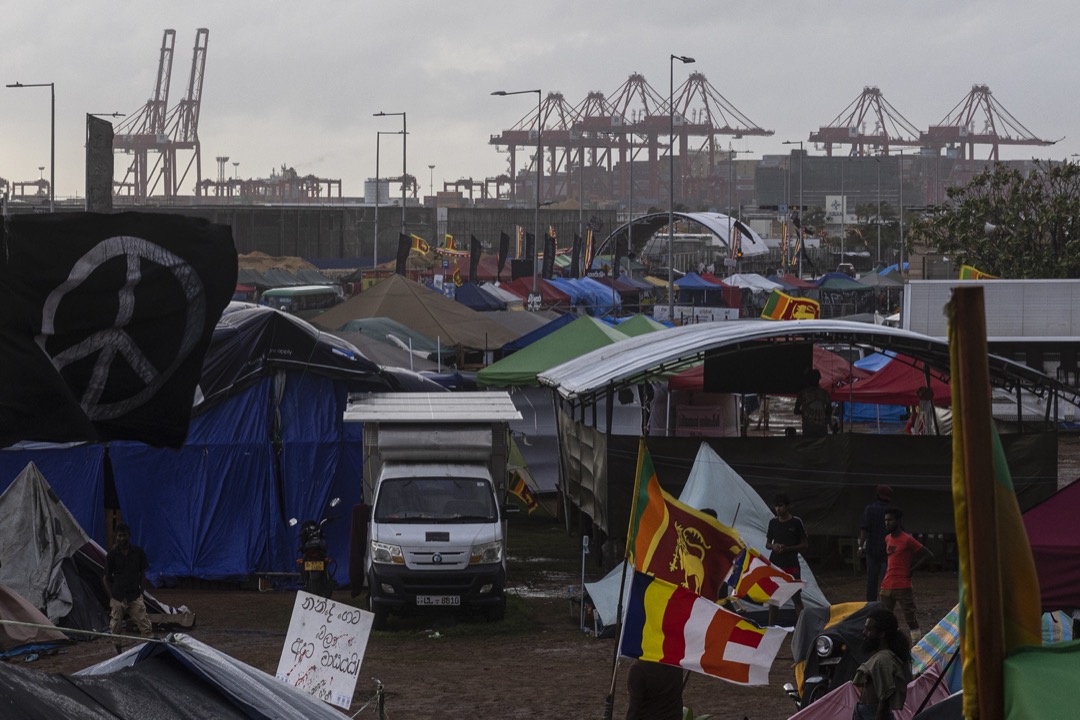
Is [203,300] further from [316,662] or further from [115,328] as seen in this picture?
[316,662]

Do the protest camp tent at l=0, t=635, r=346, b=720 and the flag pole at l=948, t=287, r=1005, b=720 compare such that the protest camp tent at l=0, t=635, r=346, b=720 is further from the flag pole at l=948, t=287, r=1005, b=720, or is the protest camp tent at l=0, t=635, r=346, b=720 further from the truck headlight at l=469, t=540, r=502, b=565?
the truck headlight at l=469, t=540, r=502, b=565

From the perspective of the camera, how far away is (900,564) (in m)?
12.9

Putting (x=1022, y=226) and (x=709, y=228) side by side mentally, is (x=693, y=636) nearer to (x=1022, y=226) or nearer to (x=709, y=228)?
(x=1022, y=226)

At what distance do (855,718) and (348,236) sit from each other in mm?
95456

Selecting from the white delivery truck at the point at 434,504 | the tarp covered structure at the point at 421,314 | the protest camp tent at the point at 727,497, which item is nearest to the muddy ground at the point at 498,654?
the white delivery truck at the point at 434,504

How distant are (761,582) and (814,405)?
9.51 metres

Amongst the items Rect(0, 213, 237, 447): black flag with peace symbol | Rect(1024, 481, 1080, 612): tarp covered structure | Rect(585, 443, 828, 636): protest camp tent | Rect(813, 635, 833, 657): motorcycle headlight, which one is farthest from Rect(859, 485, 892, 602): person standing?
Rect(0, 213, 237, 447): black flag with peace symbol

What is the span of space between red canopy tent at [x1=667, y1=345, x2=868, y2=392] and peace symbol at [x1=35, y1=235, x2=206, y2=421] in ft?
47.8

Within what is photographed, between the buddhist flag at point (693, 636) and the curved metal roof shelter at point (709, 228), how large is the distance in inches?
2553

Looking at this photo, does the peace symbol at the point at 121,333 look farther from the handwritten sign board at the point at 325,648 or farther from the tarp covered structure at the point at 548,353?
the tarp covered structure at the point at 548,353

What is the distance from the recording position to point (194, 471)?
56.1ft

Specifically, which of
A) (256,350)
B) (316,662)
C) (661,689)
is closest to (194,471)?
(256,350)

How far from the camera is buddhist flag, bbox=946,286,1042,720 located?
12.9ft

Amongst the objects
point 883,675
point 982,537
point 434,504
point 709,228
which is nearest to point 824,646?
point 883,675
